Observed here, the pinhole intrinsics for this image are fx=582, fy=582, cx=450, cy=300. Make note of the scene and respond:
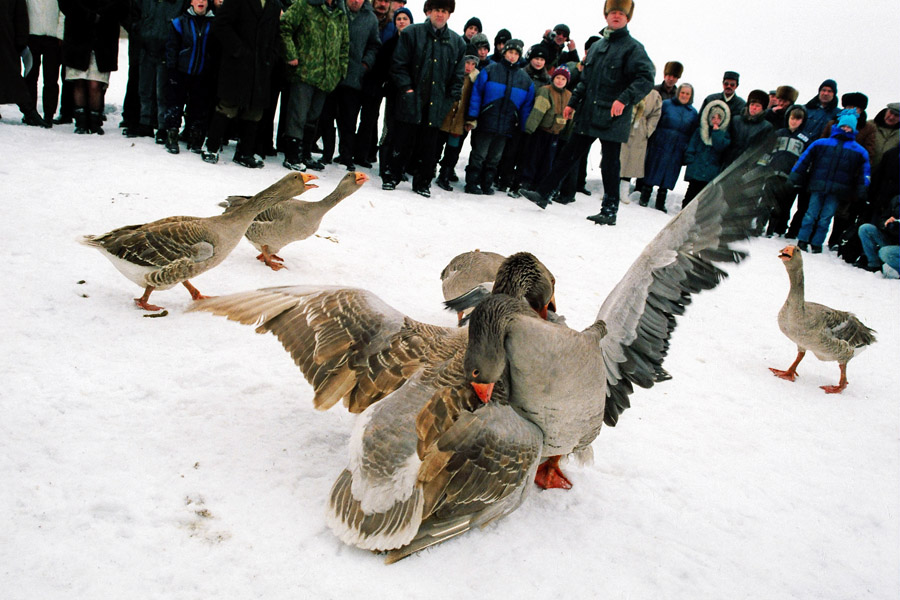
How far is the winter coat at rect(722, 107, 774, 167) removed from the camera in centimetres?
1097

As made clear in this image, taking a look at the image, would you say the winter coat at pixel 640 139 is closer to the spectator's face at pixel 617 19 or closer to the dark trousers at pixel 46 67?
the spectator's face at pixel 617 19

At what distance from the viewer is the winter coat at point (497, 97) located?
10.0m

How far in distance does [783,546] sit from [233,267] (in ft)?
15.6

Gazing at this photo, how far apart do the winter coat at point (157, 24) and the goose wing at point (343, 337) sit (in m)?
7.56

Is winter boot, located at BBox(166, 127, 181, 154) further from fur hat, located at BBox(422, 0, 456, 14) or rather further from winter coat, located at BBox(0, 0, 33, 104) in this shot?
fur hat, located at BBox(422, 0, 456, 14)

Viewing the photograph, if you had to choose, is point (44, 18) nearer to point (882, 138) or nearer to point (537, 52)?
point (537, 52)

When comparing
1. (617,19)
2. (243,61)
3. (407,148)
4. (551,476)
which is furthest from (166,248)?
(617,19)

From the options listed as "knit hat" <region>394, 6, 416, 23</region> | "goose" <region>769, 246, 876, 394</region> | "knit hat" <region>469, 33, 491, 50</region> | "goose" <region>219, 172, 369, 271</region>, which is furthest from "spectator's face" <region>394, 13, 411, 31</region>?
"goose" <region>769, 246, 876, 394</region>

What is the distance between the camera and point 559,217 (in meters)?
9.45

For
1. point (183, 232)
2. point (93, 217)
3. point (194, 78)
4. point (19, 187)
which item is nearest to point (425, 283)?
point (183, 232)

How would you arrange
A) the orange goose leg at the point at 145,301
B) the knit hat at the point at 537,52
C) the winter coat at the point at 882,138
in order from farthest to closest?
the knit hat at the point at 537,52, the winter coat at the point at 882,138, the orange goose leg at the point at 145,301

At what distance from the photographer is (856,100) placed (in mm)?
10945

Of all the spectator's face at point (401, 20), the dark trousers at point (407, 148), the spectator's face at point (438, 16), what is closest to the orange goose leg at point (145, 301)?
the dark trousers at point (407, 148)

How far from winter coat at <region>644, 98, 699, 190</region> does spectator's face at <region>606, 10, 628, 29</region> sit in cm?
358
